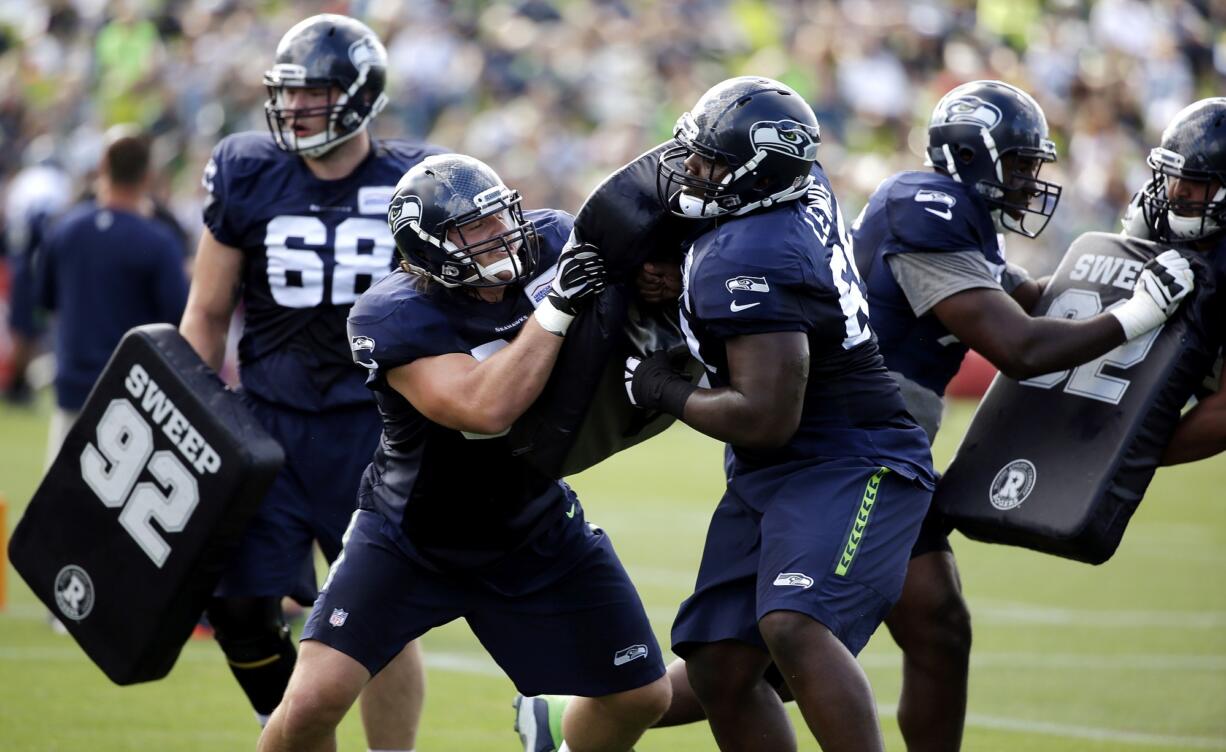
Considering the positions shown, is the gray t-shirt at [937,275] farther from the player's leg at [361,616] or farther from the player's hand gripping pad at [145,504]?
the player's hand gripping pad at [145,504]

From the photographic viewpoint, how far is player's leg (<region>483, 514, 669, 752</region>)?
4.26 m

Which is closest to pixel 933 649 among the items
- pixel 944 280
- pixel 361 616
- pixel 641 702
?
A: pixel 641 702

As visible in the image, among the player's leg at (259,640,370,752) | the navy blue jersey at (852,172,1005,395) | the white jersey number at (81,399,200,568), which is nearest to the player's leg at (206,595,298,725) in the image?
the white jersey number at (81,399,200,568)

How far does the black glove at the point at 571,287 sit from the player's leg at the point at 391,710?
142 centimetres

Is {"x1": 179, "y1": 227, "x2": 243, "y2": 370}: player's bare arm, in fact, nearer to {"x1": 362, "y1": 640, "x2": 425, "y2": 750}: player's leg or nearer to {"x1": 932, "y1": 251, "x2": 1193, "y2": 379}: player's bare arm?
{"x1": 362, "y1": 640, "x2": 425, "y2": 750}: player's leg

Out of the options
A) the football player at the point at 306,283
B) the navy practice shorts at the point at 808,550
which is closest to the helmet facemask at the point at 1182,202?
the navy practice shorts at the point at 808,550

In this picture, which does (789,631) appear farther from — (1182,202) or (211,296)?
(211,296)

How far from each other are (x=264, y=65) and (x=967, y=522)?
14.2 m

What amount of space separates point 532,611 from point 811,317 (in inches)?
42.1

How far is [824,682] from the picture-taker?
3.79 m

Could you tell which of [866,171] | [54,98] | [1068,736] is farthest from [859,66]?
[1068,736]

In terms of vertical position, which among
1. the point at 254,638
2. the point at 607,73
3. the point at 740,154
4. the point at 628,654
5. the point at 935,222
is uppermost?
the point at 740,154

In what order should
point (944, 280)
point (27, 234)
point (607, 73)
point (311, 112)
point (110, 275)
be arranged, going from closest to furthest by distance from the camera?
point (944, 280) → point (311, 112) → point (110, 275) → point (27, 234) → point (607, 73)

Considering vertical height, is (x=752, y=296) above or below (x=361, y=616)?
above
